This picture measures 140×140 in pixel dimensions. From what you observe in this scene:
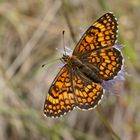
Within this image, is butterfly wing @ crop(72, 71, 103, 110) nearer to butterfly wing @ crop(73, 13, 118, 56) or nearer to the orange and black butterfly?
the orange and black butterfly

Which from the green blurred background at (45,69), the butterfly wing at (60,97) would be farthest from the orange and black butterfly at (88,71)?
the green blurred background at (45,69)

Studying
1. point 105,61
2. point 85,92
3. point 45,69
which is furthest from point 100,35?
point 45,69

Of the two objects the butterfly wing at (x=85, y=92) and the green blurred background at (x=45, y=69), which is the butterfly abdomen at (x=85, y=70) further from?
the green blurred background at (x=45, y=69)

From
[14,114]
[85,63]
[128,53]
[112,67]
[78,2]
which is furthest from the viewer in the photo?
[78,2]

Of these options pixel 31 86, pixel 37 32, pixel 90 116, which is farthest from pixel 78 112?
pixel 37 32

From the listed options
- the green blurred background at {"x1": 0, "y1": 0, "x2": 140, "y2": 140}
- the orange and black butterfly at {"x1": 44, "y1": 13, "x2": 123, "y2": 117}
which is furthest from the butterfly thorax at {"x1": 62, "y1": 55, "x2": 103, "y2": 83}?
the green blurred background at {"x1": 0, "y1": 0, "x2": 140, "y2": 140}

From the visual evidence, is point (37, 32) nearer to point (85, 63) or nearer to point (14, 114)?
point (14, 114)

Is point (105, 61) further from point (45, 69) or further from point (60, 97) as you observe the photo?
point (45, 69)
